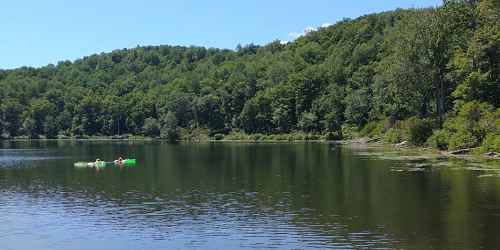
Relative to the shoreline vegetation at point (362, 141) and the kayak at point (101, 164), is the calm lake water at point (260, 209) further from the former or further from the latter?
the kayak at point (101, 164)

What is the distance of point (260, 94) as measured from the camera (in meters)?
184

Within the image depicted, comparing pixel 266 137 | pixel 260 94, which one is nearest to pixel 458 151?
pixel 266 137

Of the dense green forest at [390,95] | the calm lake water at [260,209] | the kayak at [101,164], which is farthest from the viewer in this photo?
the dense green forest at [390,95]

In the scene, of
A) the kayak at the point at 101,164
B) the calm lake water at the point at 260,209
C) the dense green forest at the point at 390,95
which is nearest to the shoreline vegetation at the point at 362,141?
the dense green forest at the point at 390,95

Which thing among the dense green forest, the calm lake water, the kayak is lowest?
the calm lake water

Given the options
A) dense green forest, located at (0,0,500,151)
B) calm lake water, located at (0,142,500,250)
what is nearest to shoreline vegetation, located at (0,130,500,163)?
dense green forest, located at (0,0,500,151)

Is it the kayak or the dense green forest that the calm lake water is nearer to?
the kayak

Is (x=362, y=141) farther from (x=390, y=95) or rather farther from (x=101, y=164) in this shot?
(x=101, y=164)

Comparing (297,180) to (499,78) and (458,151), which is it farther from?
(499,78)

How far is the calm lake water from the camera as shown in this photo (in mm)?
28656

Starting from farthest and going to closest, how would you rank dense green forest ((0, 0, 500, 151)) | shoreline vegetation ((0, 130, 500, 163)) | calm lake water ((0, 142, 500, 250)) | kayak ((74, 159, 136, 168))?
dense green forest ((0, 0, 500, 151)) < kayak ((74, 159, 136, 168)) < shoreline vegetation ((0, 130, 500, 163)) < calm lake water ((0, 142, 500, 250))

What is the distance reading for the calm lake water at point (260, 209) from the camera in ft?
94.0

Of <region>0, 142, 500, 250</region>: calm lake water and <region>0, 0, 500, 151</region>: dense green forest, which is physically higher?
<region>0, 0, 500, 151</region>: dense green forest

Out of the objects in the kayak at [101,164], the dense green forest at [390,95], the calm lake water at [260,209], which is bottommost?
the calm lake water at [260,209]
